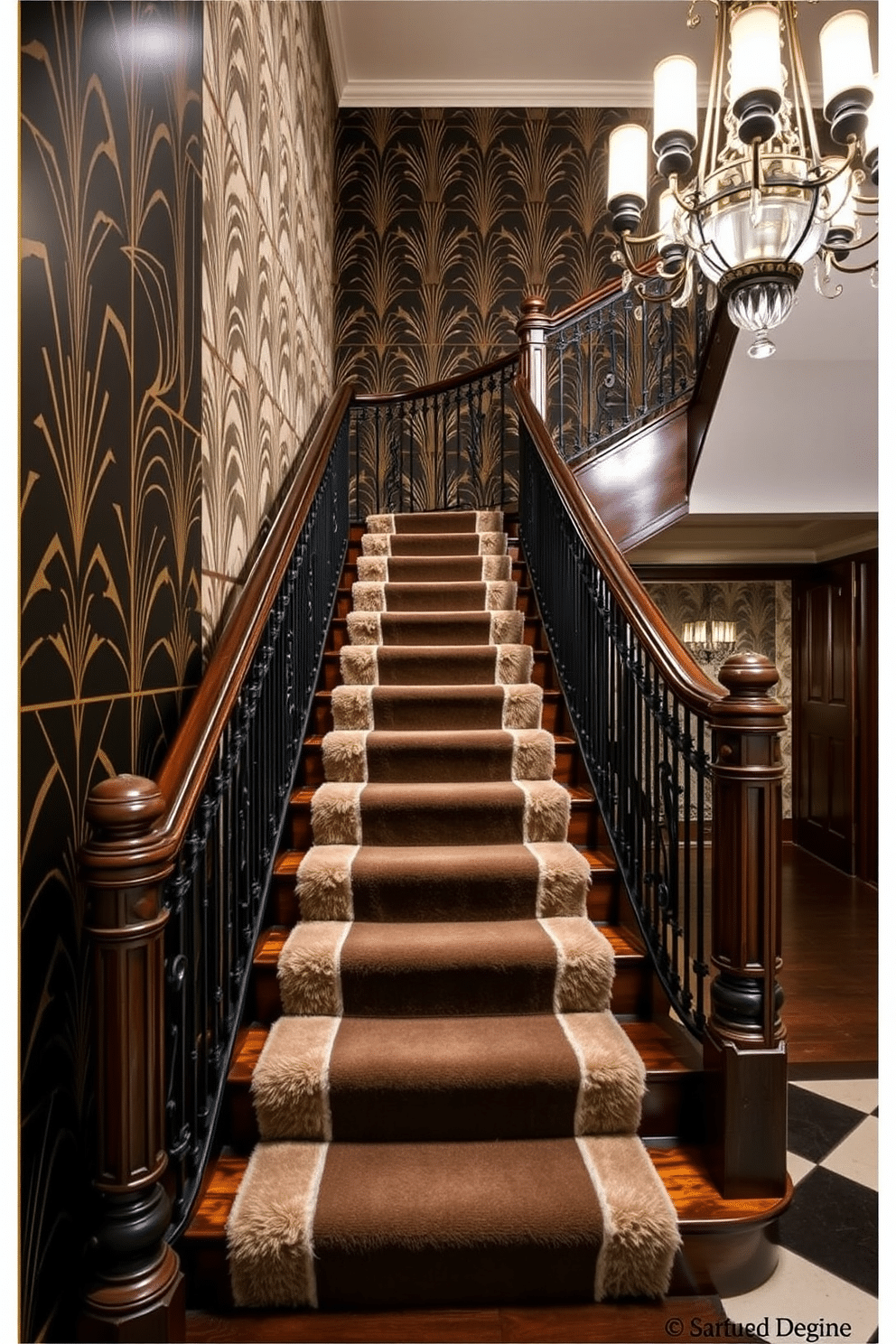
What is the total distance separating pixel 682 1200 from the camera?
148 cm

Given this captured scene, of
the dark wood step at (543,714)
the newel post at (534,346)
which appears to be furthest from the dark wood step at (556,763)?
the newel post at (534,346)

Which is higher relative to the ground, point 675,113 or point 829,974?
point 675,113

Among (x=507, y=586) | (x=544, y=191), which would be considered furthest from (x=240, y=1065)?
(x=544, y=191)

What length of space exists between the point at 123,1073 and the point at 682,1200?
110cm

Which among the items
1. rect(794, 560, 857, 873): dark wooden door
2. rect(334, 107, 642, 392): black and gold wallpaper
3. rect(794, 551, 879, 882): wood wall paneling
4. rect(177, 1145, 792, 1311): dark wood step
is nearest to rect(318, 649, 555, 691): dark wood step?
rect(177, 1145, 792, 1311): dark wood step

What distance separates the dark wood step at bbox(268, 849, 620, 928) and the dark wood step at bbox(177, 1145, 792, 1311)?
0.62m

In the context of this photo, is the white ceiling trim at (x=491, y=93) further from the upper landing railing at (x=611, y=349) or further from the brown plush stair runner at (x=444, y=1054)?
the brown plush stair runner at (x=444, y=1054)

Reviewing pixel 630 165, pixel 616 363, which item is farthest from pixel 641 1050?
pixel 616 363

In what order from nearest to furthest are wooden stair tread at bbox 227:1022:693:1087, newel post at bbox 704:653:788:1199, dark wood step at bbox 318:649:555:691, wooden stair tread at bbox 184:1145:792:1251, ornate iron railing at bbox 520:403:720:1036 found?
wooden stair tread at bbox 184:1145:792:1251
newel post at bbox 704:653:788:1199
wooden stair tread at bbox 227:1022:693:1087
ornate iron railing at bbox 520:403:720:1036
dark wood step at bbox 318:649:555:691

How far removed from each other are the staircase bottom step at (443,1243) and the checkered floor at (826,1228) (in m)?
0.29

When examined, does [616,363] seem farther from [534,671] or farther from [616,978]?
[616,978]

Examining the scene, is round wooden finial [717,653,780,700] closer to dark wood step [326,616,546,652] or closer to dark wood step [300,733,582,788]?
dark wood step [300,733,582,788]

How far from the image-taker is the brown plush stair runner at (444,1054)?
138 cm

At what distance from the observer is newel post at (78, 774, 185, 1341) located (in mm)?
1144
